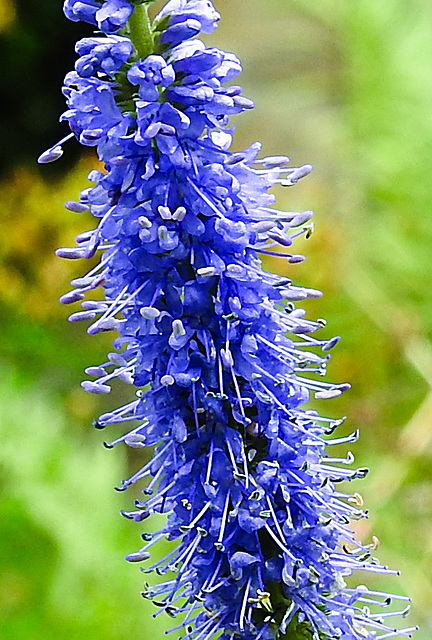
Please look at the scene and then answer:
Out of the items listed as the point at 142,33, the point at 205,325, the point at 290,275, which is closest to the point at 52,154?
the point at 142,33

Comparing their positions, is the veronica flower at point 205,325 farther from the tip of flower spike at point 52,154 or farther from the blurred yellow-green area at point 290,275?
the blurred yellow-green area at point 290,275

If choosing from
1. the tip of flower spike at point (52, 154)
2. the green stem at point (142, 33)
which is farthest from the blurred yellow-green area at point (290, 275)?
the green stem at point (142, 33)

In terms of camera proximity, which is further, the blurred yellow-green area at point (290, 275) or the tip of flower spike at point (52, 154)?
the blurred yellow-green area at point (290, 275)

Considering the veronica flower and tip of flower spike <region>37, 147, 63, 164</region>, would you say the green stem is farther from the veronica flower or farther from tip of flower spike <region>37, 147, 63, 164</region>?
tip of flower spike <region>37, 147, 63, 164</region>

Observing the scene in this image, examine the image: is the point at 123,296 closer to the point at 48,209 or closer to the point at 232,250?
the point at 232,250

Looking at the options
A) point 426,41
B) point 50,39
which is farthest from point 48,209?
point 426,41

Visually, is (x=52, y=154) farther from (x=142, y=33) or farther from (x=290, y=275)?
(x=290, y=275)
